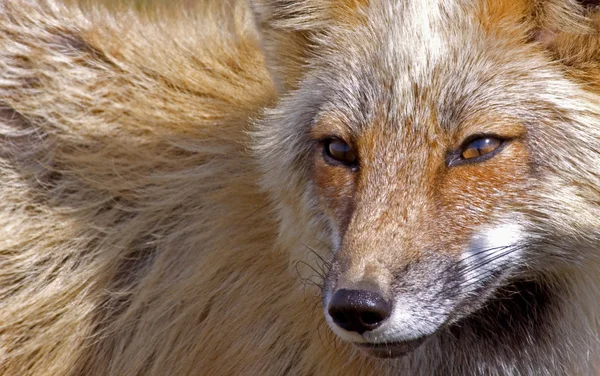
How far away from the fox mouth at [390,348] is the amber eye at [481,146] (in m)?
0.98

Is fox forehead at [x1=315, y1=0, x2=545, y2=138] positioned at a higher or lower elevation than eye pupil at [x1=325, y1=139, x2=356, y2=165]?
higher

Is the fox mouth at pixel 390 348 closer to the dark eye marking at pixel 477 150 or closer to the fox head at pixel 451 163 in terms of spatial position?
the fox head at pixel 451 163

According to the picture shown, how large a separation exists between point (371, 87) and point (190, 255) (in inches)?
78.6

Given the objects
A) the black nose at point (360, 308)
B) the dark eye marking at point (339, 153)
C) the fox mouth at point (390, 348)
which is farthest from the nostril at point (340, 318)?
the dark eye marking at point (339, 153)

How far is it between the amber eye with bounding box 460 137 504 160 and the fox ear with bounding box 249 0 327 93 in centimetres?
132

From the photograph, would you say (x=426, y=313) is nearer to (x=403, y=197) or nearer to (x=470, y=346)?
(x=403, y=197)

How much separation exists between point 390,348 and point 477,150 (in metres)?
1.12

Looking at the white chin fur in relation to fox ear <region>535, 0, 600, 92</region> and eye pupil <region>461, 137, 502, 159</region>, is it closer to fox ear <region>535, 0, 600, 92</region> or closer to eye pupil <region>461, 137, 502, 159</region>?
eye pupil <region>461, 137, 502, 159</region>

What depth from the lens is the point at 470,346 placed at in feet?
17.6

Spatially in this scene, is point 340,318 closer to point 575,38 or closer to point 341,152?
point 341,152

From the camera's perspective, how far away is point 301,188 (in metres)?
5.52

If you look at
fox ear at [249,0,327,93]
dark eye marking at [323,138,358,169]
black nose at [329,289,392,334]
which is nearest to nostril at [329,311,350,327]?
black nose at [329,289,392,334]

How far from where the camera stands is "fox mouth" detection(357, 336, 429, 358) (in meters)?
4.59

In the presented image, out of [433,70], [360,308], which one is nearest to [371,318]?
[360,308]
